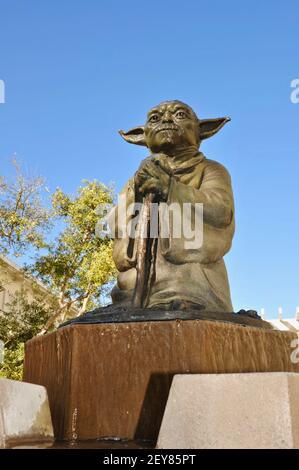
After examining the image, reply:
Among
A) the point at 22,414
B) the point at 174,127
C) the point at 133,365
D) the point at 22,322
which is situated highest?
the point at 22,322

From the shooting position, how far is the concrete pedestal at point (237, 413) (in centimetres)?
270

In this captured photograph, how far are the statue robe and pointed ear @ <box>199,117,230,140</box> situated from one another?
66 centimetres

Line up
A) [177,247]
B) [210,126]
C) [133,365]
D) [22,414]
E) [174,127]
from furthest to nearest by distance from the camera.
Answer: [210,126] → [174,127] → [177,247] → [133,365] → [22,414]

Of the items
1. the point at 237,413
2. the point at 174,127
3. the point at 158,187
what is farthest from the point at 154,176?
the point at 237,413

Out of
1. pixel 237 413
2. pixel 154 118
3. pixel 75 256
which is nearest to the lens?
pixel 237 413

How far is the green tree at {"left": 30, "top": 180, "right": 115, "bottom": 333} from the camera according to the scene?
17719 mm

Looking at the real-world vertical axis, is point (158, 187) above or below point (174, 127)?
below

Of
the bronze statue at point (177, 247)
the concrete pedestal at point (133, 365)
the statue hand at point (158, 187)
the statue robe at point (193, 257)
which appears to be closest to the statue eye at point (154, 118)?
the bronze statue at point (177, 247)

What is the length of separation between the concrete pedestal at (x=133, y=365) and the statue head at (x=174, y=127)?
2.29 m

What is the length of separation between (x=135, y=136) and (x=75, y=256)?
1225cm

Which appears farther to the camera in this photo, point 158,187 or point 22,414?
point 158,187

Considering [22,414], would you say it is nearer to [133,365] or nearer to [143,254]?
[133,365]

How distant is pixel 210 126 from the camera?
5949 mm
